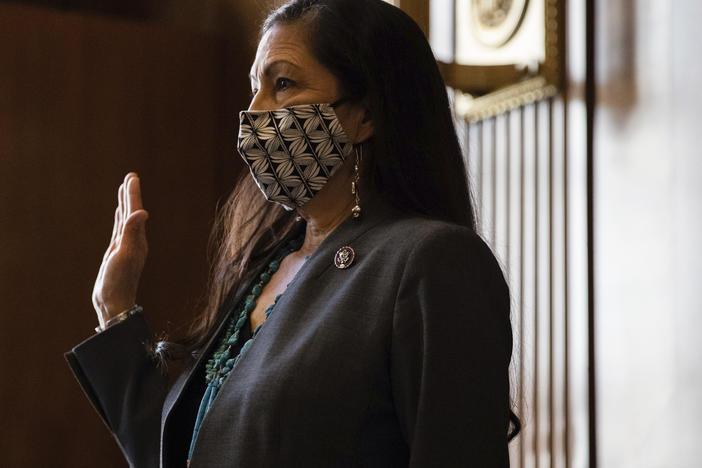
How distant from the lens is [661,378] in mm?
1975

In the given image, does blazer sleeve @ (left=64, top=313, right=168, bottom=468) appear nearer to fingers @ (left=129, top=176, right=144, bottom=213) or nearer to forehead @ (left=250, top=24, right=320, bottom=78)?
fingers @ (left=129, top=176, right=144, bottom=213)

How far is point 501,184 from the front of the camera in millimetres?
2576

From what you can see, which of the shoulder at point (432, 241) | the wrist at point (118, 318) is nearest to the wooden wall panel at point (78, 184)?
the wrist at point (118, 318)

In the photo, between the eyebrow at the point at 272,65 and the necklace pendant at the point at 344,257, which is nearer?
the necklace pendant at the point at 344,257

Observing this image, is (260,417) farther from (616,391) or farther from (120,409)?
(616,391)

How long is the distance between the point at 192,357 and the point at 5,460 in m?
2.24

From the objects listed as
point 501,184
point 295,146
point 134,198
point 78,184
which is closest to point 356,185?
point 295,146

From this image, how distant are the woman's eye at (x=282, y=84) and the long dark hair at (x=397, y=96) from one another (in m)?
0.06

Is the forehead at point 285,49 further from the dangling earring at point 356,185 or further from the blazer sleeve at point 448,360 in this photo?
the blazer sleeve at point 448,360

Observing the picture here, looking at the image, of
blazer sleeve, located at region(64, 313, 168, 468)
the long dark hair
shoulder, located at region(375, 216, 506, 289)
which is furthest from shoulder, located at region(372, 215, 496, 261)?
blazer sleeve, located at region(64, 313, 168, 468)

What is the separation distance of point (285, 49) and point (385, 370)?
1.92 feet

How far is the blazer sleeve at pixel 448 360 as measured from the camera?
1201mm

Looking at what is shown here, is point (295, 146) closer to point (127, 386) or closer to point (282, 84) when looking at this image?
point (282, 84)

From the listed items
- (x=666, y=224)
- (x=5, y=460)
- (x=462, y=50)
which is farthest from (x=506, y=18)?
(x=5, y=460)
